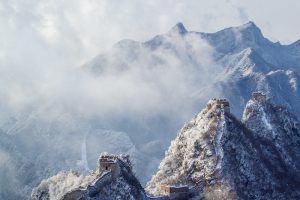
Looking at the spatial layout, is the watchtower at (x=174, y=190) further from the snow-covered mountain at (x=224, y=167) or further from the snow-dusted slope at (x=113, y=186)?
the snow-dusted slope at (x=113, y=186)

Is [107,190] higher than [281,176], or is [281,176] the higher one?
[281,176]

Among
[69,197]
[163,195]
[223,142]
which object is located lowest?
[69,197]

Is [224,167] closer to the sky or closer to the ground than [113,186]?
closer to the sky

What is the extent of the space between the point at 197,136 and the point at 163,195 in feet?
88.5

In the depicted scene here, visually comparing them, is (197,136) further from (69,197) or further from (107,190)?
(69,197)

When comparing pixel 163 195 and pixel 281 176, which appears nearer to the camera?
pixel 163 195

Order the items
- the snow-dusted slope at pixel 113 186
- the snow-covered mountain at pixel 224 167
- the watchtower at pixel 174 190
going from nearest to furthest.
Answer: the snow-dusted slope at pixel 113 186
the watchtower at pixel 174 190
the snow-covered mountain at pixel 224 167

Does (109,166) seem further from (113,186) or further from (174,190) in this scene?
(174,190)

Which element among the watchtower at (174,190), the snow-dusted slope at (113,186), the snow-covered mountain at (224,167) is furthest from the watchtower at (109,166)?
the snow-covered mountain at (224,167)

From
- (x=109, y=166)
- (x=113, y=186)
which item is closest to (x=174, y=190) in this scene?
(x=109, y=166)

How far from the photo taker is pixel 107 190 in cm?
15638

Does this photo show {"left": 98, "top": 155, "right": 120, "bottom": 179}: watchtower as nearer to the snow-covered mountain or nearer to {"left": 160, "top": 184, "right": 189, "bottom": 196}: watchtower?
{"left": 160, "top": 184, "right": 189, "bottom": 196}: watchtower

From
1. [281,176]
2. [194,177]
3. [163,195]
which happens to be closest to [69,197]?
[163,195]

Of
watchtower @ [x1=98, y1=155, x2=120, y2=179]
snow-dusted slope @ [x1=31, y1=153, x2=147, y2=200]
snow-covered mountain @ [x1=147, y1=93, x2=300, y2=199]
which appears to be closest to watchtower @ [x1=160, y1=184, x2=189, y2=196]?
snow-covered mountain @ [x1=147, y1=93, x2=300, y2=199]
